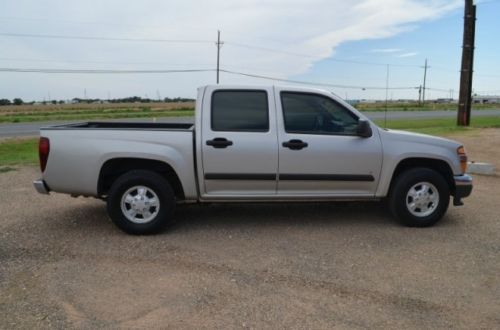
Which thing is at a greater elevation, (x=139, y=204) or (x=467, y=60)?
(x=467, y=60)

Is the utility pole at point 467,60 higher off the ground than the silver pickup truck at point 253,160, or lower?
higher

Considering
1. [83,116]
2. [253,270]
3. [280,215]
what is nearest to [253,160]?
[280,215]

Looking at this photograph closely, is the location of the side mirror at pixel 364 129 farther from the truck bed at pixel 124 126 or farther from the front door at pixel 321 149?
the truck bed at pixel 124 126

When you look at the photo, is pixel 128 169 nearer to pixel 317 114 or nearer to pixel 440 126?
pixel 317 114

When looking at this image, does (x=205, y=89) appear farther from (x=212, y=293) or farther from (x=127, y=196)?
(x=212, y=293)

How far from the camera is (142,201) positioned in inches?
213

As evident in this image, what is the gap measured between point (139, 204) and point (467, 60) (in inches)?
690

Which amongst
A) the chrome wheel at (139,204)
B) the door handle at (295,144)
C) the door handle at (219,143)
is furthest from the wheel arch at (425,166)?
the chrome wheel at (139,204)

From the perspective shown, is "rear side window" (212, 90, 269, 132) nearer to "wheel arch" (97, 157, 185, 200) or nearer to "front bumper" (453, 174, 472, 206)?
"wheel arch" (97, 157, 185, 200)

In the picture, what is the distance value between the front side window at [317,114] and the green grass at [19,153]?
7099 mm

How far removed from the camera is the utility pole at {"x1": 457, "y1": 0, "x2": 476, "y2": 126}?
18.9 metres

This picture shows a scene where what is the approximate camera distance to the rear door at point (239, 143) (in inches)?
213

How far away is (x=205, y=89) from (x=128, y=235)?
6.28 ft

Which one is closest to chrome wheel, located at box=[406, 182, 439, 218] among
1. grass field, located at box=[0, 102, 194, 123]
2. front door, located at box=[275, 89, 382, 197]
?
front door, located at box=[275, 89, 382, 197]
